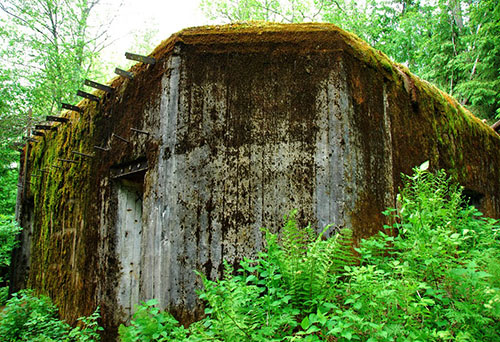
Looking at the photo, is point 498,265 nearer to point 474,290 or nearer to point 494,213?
point 474,290

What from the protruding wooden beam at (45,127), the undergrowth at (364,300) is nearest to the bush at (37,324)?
the undergrowth at (364,300)

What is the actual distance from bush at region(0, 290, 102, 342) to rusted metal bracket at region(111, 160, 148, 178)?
6.21ft

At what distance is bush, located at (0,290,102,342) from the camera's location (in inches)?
195

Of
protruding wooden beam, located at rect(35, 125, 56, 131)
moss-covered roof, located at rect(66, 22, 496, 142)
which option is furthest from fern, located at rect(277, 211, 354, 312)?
protruding wooden beam, located at rect(35, 125, 56, 131)

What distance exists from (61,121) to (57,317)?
12.3 feet

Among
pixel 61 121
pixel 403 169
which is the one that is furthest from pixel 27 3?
pixel 403 169

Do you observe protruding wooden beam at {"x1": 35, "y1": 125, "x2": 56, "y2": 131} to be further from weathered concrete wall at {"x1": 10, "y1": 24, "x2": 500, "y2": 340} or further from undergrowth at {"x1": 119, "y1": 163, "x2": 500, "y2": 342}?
undergrowth at {"x1": 119, "y1": 163, "x2": 500, "y2": 342}

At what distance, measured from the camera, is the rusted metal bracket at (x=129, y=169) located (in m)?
4.88

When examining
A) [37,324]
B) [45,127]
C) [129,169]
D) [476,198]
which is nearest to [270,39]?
[129,169]

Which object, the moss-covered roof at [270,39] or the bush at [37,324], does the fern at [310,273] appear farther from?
the bush at [37,324]

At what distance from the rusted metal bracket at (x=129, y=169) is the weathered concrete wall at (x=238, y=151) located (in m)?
0.04

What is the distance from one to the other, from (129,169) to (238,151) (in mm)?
1853

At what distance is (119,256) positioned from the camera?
505cm

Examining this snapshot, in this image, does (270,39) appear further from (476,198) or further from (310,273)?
(476,198)
